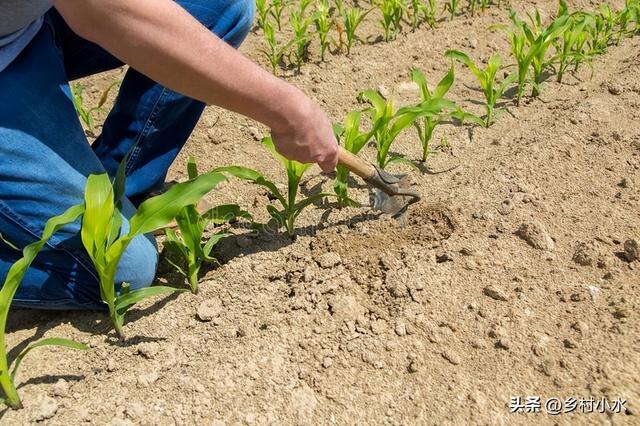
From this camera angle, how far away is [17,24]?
5.71 feet

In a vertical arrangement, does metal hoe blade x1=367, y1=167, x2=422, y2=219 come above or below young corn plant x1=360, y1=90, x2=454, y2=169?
below

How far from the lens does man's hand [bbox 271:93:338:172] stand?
1.65m

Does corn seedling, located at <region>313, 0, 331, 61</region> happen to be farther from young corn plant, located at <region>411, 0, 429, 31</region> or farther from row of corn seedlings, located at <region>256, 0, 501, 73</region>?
young corn plant, located at <region>411, 0, 429, 31</region>

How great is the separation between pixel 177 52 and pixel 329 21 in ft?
8.40

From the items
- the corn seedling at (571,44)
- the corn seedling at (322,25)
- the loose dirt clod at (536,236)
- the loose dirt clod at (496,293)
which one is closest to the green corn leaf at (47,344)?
the loose dirt clod at (496,293)

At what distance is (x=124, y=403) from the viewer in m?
1.71

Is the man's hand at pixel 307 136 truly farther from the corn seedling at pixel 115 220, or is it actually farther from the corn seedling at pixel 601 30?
the corn seedling at pixel 601 30

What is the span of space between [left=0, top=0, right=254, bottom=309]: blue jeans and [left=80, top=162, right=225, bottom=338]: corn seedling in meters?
0.14

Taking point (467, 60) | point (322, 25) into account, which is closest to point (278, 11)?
point (322, 25)

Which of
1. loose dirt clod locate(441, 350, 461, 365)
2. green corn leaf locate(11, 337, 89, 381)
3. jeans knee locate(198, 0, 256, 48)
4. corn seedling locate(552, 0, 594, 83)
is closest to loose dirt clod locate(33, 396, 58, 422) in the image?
green corn leaf locate(11, 337, 89, 381)

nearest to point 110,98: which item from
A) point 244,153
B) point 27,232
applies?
point 244,153

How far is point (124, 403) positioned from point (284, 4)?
276 centimetres

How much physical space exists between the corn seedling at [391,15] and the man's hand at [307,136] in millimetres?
2021

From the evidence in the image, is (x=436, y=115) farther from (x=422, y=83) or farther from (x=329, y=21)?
(x=329, y=21)
